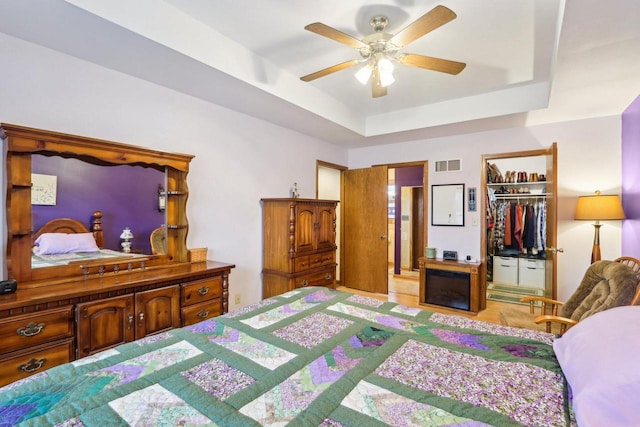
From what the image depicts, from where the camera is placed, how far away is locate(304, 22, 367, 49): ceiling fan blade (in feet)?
5.89

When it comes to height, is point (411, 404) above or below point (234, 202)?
below

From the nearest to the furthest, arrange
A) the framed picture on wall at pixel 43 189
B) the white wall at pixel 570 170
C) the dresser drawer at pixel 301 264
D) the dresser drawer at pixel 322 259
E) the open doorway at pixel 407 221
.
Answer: the framed picture on wall at pixel 43 189, the white wall at pixel 570 170, the dresser drawer at pixel 301 264, the dresser drawer at pixel 322 259, the open doorway at pixel 407 221

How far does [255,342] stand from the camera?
1.39 meters

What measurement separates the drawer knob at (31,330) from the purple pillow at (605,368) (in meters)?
2.45

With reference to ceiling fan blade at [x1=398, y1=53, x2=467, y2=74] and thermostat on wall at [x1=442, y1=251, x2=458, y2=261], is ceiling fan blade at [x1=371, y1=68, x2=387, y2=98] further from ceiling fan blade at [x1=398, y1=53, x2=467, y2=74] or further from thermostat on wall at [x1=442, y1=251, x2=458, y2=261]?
thermostat on wall at [x1=442, y1=251, x2=458, y2=261]

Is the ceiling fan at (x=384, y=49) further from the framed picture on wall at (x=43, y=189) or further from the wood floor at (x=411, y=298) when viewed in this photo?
the wood floor at (x=411, y=298)

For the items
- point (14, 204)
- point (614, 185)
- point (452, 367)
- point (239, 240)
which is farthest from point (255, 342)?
point (614, 185)

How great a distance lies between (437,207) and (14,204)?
175 inches

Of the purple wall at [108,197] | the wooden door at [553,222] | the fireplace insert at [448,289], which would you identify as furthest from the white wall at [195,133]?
the wooden door at [553,222]

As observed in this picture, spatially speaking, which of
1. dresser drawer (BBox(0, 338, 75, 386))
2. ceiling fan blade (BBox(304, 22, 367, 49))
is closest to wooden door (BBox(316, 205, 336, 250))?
ceiling fan blade (BBox(304, 22, 367, 49))

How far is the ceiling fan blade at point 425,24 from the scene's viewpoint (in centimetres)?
160

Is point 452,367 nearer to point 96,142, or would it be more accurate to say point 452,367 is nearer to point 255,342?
point 255,342

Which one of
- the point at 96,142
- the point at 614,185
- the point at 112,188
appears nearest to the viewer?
the point at 96,142

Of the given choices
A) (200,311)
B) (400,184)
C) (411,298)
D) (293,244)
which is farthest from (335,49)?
(400,184)
